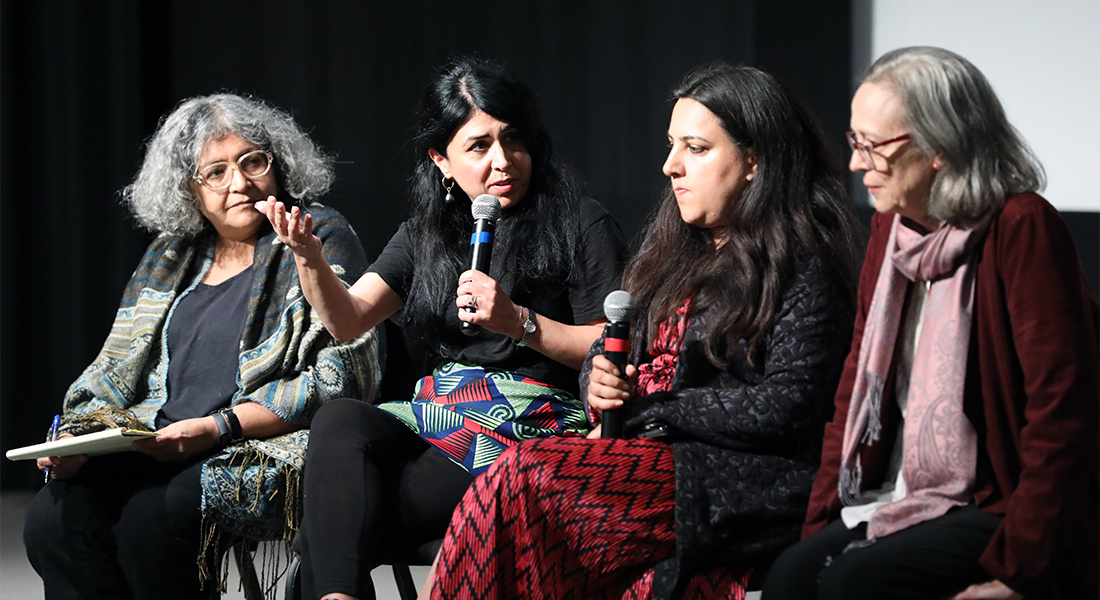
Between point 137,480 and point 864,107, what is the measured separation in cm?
181

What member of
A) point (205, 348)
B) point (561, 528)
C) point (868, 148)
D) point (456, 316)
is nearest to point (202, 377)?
point (205, 348)

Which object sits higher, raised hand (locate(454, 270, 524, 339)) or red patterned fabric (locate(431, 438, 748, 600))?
raised hand (locate(454, 270, 524, 339))

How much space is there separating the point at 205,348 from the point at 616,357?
1234 mm

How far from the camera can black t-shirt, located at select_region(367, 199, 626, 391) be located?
7.26 feet

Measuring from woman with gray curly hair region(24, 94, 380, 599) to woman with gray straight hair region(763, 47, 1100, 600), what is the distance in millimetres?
1226

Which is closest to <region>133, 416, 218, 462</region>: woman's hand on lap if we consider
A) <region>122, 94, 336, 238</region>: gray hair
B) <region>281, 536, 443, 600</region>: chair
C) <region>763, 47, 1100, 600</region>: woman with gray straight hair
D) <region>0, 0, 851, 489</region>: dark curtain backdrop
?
<region>281, 536, 443, 600</region>: chair

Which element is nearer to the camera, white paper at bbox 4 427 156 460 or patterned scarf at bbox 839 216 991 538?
patterned scarf at bbox 839 216 991 538

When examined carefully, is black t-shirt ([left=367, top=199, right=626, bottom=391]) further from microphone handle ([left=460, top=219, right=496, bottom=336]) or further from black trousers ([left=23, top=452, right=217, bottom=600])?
black trousers ([left=23, top=452, right=217, bottom=600])

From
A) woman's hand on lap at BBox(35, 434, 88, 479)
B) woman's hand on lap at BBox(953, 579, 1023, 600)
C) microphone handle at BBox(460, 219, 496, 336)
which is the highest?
microphone handle at BBox(460, 219, 496, 336)

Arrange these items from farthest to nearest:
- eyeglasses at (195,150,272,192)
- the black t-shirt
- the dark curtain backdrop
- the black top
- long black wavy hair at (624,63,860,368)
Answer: the dark curtain backdrop, eyeglasses at (195,150,272,192), the black top, the black t-shirt, long black wavy hair at (624,63,860,368)

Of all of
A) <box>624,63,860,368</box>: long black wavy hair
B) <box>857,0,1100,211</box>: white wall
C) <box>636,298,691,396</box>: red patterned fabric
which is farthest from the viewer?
<box>857,0,1100,211</box>: white wall

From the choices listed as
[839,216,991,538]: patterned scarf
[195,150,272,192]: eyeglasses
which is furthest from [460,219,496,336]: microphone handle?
[195,150,272,192]: eyeglasses

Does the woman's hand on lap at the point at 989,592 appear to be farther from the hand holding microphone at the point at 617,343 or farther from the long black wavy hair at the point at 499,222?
the long black wavy hair at the point at 499,222

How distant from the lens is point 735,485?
1697 mm
